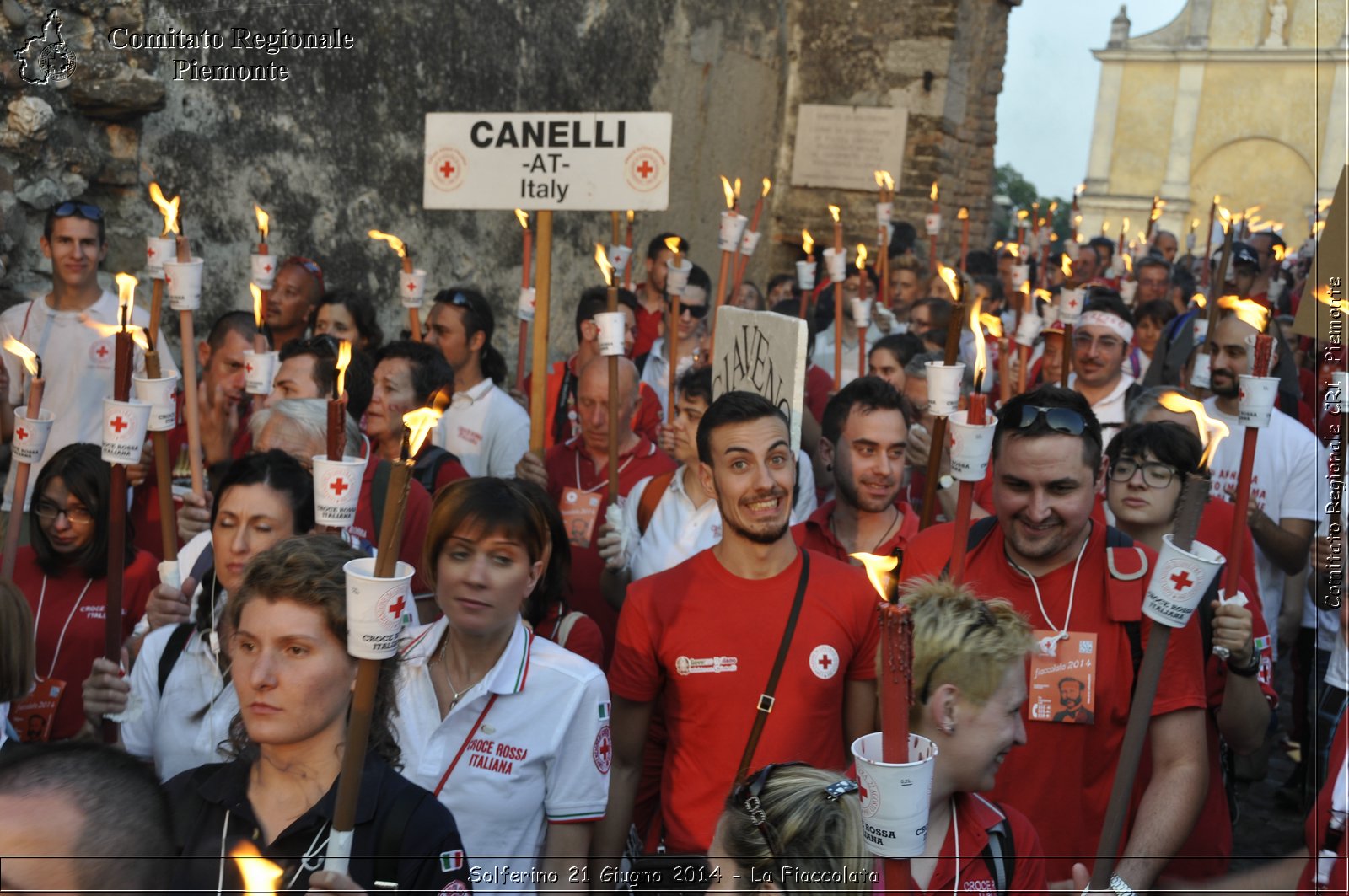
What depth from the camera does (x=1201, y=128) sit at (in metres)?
38.3

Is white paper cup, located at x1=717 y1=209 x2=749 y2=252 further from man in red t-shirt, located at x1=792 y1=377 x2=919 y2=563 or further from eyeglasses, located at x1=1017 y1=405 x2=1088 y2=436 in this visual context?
eyeglasses, located at x1=1017 y1=405 x2=1088 y2=436

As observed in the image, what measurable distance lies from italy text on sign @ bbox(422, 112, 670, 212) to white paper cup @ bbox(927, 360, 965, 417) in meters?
1.76

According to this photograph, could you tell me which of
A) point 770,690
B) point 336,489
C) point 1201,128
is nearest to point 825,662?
point 770,690

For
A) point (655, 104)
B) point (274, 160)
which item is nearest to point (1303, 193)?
point (655, 104)

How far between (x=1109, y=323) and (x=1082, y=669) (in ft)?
12.0

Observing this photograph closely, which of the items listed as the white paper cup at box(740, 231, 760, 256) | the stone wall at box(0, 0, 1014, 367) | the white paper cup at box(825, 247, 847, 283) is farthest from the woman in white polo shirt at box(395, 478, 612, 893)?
the stone wall at box(0, 0, 1014, 367)

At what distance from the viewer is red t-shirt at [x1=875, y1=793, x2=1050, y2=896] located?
252cm

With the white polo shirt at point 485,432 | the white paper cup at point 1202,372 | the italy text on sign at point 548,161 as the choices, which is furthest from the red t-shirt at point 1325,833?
the white polo shirt at point 485,432

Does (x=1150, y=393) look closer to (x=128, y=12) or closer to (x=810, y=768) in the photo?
(x=810, y=768)

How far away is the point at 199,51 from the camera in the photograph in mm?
7453

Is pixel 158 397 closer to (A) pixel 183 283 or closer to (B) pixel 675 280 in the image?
(A) pixel 183 283

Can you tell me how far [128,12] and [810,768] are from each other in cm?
630

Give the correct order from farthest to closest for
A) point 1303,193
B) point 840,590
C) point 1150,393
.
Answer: point 1303,193 < point 1150,393 < point 840,590

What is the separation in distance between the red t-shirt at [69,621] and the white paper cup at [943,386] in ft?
7.14
